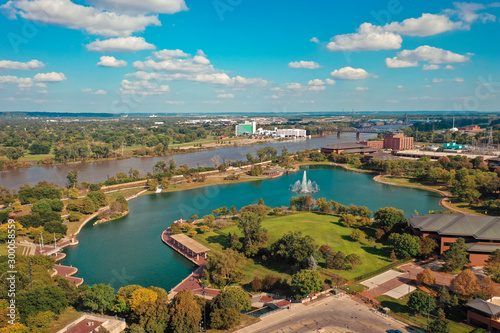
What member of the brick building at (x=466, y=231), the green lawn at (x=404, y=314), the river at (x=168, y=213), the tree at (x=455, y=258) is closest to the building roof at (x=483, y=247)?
the brick building at (x=466, y=231)

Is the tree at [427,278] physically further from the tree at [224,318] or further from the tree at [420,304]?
the tree at [224,318]

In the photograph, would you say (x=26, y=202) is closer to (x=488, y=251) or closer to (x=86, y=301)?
(x=86, y=301)

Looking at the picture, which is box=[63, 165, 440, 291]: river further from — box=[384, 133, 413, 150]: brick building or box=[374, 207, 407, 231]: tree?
box=[384, 133, 413, 150]: brick building

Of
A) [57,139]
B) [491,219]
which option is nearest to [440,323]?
[491,219]

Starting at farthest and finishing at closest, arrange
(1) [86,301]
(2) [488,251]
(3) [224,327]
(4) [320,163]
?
(4) [320,163] < (2) [488,251] < (1) [86,301] < (3) [224,327]

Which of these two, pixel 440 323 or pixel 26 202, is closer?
pixel 440 323

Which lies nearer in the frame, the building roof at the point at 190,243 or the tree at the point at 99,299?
the tree at the point at 99,299
